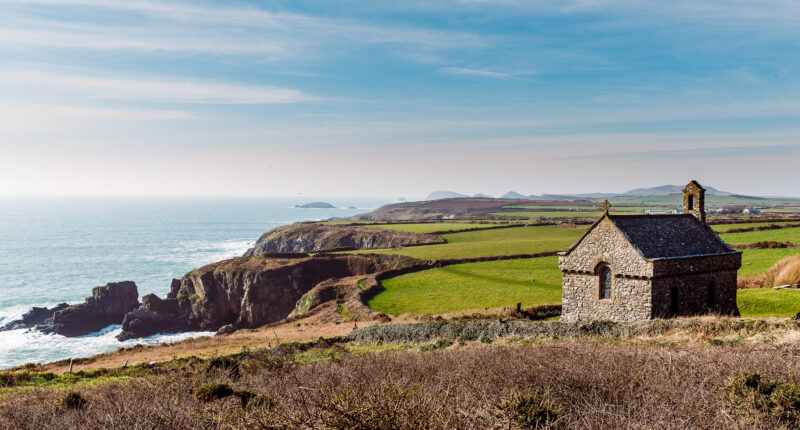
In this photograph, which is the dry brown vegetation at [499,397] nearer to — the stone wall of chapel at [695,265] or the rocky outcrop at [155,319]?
the stone wall of chapel at [695,265]

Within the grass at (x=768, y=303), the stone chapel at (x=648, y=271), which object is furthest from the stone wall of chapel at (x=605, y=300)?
the grass at (x=768, y=303)

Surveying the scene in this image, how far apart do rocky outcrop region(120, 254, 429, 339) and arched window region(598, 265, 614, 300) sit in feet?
109

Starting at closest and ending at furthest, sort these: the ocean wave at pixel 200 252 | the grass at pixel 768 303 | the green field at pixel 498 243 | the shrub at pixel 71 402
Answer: the shrub at pixel 71 402, the grass at pixel 768 303, the green field at pixel 498 243, the ocean wave at pixel 200 252

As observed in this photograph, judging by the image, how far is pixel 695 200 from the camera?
2811 centimetres

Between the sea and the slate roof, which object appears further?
the sea

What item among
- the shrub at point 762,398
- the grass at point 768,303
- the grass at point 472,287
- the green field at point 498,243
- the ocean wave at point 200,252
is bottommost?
the ocean wave at point 200,252

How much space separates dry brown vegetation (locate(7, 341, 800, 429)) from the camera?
5.15 meters

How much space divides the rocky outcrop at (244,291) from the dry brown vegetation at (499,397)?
4658 centimetres

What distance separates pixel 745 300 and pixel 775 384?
75.3 ft

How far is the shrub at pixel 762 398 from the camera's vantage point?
20.9 feet

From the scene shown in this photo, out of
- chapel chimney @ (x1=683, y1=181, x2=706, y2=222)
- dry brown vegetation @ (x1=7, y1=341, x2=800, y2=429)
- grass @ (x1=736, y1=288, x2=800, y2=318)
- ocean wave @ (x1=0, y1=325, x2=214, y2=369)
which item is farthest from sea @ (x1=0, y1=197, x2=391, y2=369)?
grass @ (x1=736, y1=288, x2=800, y2=318)

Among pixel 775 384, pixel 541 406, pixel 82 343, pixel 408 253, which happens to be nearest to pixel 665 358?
pixel 775 384

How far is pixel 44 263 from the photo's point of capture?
10988cm

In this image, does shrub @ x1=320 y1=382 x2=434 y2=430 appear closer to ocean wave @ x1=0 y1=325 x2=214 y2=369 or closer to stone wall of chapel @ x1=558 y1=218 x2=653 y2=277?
stone wall of chapel @ x1=558 y1=218 x2=653 y2=277
